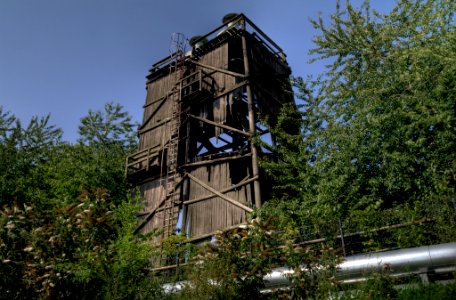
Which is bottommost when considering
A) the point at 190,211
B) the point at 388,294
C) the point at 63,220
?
the point at 388,294

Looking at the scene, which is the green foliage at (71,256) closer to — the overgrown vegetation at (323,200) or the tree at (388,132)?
the overgrown vegetation at (323,200)

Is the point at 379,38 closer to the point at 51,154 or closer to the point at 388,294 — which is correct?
the point at 388,294

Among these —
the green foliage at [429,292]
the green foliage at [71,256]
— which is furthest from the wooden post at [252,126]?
the green foliage at [429,292]

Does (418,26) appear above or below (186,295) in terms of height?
above

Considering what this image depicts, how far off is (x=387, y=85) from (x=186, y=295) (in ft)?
34.2

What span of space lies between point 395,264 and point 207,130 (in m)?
15.3

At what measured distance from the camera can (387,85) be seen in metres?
14.4

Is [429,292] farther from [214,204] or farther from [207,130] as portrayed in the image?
[207,130]

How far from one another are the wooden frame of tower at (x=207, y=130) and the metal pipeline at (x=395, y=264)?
7.66 m

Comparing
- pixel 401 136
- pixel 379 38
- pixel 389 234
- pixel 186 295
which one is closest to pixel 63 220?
pixel 186 295

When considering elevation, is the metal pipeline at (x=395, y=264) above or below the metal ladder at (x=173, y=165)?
below

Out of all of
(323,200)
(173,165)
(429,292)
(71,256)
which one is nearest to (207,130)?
(173,165)

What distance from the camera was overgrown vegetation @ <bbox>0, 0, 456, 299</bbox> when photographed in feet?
27.8

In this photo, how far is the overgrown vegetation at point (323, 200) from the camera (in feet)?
27.8
